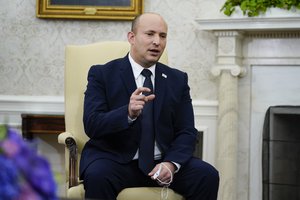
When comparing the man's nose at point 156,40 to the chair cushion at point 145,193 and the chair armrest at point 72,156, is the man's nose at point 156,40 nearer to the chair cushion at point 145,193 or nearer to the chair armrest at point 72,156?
the chair armrest at point 72,156

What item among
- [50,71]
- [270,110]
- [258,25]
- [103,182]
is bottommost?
[103,182]

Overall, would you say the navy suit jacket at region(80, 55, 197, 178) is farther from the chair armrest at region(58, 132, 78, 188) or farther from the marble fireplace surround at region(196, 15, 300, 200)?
→ the marble fireplace surround at region(196, 15, 300, 200)

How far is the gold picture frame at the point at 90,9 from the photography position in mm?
4320

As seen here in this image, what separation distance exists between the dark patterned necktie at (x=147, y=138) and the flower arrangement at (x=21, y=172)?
2093 mm

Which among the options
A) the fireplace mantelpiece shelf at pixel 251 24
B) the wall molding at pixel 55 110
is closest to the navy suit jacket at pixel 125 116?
the fireplace mantelpiece shelf at pixel 251 24

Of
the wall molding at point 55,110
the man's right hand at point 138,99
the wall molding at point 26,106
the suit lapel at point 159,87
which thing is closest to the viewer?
the man's right hand at point 138,99

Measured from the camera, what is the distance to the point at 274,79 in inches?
163

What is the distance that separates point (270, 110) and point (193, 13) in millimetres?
995

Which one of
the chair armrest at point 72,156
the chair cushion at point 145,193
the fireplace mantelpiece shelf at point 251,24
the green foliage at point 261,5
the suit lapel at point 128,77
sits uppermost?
the green foliage at point 261,5

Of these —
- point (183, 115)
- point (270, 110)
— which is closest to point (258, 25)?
point (270, 110)

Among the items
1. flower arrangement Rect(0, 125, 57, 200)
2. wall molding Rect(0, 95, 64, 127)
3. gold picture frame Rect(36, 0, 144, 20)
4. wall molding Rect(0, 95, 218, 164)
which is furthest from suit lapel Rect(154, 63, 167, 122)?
flower arrangement Rect(0, 125, 57, 200)

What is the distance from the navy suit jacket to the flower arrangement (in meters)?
2.01

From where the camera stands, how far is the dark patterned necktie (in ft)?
8.83

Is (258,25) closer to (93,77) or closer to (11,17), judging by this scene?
(93,77)
